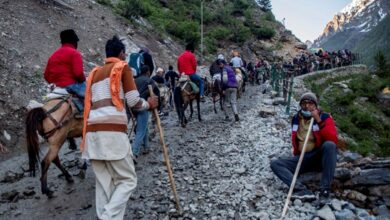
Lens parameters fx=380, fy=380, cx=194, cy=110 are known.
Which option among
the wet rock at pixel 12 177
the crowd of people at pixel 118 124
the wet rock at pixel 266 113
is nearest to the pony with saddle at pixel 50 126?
the crowd of people at pixel 118 124

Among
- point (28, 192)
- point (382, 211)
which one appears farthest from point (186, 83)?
point (382, 211)

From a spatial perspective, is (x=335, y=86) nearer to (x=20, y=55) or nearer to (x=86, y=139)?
(x=20, y=55)

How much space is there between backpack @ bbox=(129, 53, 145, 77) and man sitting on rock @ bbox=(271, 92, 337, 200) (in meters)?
3.67

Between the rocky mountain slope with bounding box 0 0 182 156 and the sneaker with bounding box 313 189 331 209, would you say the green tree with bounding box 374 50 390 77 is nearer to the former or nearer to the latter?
the rocky mountain slope with bounding box 0 0 182 156

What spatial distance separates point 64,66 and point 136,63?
2.00 meters

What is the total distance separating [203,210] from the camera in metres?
5.65

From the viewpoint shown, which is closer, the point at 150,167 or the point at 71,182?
the point at 71,182

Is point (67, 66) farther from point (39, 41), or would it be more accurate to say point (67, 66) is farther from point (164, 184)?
point (39, 41)

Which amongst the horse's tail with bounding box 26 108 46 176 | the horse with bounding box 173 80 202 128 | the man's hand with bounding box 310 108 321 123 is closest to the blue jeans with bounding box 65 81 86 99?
the horse's tail with bounding box 26 108 46 176

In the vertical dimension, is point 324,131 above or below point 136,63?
below

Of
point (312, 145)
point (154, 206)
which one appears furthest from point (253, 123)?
point (154, 206)

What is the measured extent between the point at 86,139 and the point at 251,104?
11380 mm

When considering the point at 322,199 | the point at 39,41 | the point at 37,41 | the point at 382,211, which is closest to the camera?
the point at 382,211

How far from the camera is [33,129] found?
6035mm
